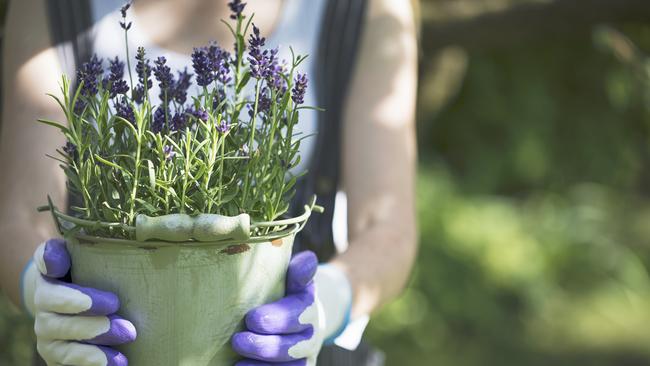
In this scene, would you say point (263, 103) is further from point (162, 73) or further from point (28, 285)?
point (28, 285)

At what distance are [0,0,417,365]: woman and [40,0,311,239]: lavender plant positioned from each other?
0.24m

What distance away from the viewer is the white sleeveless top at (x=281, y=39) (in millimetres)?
1694

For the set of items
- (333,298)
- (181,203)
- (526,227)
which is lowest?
(526,227)

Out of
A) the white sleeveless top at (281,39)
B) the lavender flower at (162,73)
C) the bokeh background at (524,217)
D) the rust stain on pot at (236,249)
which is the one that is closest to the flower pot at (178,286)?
the rust stain on pot at (236,249)

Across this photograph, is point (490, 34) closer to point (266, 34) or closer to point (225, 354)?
point (266, 34)

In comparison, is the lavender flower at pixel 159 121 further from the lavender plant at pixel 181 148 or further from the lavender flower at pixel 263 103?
the lavender flower at pixel 263 103

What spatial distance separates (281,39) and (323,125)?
194mm

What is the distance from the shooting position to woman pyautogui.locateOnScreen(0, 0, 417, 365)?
1.58 metres

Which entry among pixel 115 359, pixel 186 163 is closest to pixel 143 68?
pixel 186 163

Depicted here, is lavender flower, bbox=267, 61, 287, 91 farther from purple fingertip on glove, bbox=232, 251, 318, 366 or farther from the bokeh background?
the bokeh background

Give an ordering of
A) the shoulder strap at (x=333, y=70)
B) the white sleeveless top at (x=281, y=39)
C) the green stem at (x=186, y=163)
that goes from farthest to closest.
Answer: the shoulder strap at (x=333, y=70) → the white sleeveless top at (x=281, y=39) → the green stem at (x=186, y=163)

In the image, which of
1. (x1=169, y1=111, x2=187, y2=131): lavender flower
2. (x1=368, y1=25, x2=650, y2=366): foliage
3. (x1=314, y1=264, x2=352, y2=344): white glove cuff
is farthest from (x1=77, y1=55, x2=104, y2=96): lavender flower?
(x1=368, y1=25, x2=650, y2=366): foliage

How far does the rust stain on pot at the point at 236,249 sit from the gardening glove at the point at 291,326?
0.31 feet

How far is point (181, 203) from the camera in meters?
1.10
